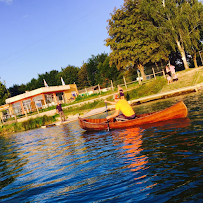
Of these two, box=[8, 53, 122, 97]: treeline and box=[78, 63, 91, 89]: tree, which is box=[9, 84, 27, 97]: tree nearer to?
box=[8, 53, 122, 97]: treeline

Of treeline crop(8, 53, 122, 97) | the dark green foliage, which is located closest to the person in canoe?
the dark green foliage

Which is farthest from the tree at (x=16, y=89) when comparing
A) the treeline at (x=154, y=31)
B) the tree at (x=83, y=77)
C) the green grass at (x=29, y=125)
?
the green grass at (x=29, y=125)

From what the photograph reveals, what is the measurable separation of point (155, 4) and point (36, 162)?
33222 millimetres

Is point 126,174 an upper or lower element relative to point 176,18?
lower

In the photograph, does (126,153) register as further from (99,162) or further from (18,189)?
(18,189)

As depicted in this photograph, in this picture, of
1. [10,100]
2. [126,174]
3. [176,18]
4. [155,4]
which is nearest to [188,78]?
[176,18]

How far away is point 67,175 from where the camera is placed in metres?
6.44

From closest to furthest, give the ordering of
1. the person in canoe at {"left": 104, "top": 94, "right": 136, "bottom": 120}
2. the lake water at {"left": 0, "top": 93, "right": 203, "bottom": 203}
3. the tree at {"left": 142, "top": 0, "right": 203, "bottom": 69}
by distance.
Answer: the lake water at {"left": 0, "top": 93, "right": 203, "bottom": 203}, the person in canoe at {"left": 104, "top": 94, "right": 136, "bottom": 120}, the tree at {"left": 142, "top": 0, "right": 203, "bottom": 69}

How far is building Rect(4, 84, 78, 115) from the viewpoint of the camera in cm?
4934

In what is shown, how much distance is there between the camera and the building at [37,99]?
49344 mm

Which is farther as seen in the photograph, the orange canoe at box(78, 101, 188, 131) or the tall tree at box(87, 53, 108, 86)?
the tall tree at box(87, 53, 108, 86)

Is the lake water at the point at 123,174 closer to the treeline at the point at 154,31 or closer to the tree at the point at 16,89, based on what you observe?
the treeline at the point at 154,31

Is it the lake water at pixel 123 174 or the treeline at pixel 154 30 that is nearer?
the lake water at pixel 123 174

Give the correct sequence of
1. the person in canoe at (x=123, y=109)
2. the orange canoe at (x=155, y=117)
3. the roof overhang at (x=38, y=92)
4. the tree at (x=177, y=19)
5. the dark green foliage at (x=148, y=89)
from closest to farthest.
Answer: the orange canoe at (x=155, y=117) < the person in canoe at (x=123, y=109) < the dark green foliage at (x=148, y=89) < the tree at (x=177, y=19) < the roof overhang at (x=38, y=92)
